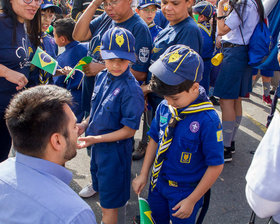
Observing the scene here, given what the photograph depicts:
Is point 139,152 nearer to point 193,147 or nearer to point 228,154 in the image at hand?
point 228,154

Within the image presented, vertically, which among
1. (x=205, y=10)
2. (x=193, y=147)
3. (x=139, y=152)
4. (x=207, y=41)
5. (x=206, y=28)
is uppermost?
(x=193, y=147)

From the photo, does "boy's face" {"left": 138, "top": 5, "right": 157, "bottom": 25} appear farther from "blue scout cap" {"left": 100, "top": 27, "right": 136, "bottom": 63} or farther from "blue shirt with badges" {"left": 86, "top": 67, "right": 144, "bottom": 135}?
"blue shirt with badges" {"left": 86, "top": 67, "right": 144, "bottom": 135}

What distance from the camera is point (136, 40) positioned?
274 cm

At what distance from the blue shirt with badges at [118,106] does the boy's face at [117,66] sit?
3cm

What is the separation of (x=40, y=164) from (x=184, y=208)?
1.00 m

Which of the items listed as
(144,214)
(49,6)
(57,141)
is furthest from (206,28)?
(57,141)

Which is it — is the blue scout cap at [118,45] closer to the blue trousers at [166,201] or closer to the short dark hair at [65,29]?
the blue trousers at [166,201]

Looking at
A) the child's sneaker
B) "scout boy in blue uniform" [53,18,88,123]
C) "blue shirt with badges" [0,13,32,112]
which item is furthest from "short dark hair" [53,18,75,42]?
the child's sneaker

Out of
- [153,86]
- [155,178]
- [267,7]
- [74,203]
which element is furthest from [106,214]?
[267,7]

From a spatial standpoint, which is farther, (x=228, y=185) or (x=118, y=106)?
(x=228, y=185)

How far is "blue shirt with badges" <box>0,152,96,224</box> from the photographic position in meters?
1.03

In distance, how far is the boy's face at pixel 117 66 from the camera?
216 centimetres

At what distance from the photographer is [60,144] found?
1279mm

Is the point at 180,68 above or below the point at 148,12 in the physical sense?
above
